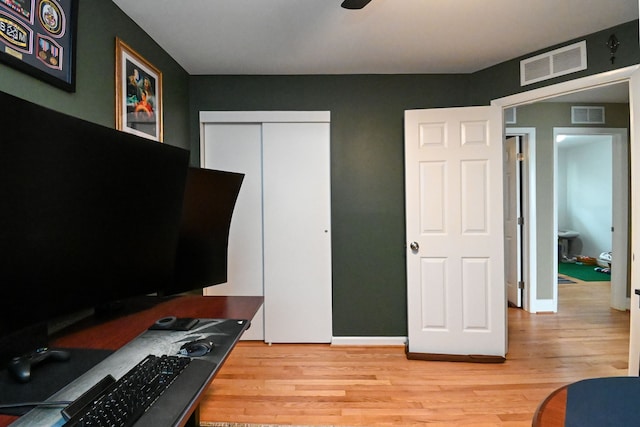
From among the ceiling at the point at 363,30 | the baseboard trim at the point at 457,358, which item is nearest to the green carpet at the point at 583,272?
the baseboard trim at the point at 457,358

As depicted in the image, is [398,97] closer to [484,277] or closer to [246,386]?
[484,277]

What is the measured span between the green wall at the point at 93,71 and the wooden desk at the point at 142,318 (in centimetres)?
99

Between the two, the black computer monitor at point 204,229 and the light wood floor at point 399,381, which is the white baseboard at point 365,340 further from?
the black computer monitor at point 204,229

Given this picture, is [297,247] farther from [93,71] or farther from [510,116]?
[510,116]

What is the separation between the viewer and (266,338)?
275 centimetres

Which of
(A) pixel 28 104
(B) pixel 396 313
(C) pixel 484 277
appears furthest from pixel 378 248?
(A) pixel 28 104

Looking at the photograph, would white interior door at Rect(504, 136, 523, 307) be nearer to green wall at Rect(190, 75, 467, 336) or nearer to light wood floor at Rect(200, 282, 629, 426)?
light wood floor at Rect(200, 282, 629, 426)

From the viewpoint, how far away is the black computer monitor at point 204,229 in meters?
1.53

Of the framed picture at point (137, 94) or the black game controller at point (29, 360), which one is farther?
the framed picture at point (137, 94)

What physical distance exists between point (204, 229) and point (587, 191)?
8033 mm

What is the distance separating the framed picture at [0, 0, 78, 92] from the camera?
3.64 feet

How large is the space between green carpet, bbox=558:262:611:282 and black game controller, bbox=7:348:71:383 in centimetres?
653

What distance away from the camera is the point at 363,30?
200 cm

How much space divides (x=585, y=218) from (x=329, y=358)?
6997mm
